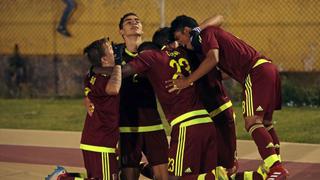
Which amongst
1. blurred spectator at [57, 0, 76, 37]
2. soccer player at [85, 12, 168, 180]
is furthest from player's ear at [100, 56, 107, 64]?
blurred spectator at [57, 0, 76, 37]

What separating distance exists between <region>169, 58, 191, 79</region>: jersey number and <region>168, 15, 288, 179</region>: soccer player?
0.74 ft

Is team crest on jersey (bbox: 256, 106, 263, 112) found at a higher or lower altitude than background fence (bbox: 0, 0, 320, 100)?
lower

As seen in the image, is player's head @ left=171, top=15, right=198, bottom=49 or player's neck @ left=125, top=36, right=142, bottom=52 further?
player's neck @ left=125, top=36, right=142, bottom=52

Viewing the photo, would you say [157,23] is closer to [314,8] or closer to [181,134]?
[314,8]

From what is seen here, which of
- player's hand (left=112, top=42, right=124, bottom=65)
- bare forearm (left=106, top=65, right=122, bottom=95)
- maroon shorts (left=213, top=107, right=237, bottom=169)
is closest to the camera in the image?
bare forearm (left=106, top=65, right=122, bottom=95)

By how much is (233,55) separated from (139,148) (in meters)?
1.49

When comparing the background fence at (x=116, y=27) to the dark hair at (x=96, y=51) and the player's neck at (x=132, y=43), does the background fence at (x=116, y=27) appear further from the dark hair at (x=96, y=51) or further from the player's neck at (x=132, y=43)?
the dark hair at (x=96, y=51)

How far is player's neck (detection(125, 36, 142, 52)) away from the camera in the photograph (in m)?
7.38

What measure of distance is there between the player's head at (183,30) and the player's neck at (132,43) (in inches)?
23.9

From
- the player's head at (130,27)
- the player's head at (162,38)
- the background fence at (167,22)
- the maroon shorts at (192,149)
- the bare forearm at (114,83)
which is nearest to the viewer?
the maroon shorts at (192,149)

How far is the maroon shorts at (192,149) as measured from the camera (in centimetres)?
645

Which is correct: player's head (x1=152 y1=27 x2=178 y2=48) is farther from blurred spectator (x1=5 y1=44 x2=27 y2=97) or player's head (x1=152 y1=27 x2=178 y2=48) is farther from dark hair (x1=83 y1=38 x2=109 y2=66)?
blurred spectator (x1=5 y1=44 x2=27 y2=97)

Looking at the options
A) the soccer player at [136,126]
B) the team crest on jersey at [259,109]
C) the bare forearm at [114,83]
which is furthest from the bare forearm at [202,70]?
the soccer player at [136,126]

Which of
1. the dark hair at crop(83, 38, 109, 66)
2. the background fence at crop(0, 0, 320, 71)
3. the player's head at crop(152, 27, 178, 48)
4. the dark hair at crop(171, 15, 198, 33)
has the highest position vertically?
the background fence at crop(0, 0, 320, 71)
